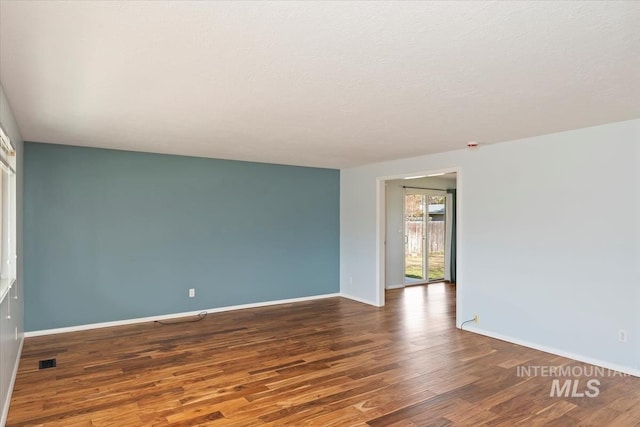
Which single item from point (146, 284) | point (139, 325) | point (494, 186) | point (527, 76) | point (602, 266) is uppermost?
point (527, 76)

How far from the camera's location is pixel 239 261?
236 inches

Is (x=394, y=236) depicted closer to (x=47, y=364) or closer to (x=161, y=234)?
(x=161, y=234)

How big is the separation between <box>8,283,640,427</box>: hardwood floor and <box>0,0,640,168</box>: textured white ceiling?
7.40 feet

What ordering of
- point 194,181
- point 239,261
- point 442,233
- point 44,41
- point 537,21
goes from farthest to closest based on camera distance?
point 442,233
point 239,261
point 194,181
point 44,41
point 537,21

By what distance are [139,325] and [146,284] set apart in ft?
1.74

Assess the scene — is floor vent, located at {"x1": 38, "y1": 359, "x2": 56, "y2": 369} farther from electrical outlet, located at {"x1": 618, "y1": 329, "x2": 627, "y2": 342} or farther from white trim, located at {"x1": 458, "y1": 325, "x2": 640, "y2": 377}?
electrical outlet, located at {"x1": 618, "y1": 329, "x2": 627, "y2": 342}

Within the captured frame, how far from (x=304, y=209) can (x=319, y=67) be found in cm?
446

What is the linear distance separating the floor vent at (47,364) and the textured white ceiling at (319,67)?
224 centimetres

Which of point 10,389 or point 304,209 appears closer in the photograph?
point 10,389

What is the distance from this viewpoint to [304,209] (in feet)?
21.9

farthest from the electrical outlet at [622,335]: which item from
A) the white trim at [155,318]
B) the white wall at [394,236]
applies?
the white wall at [394,236]

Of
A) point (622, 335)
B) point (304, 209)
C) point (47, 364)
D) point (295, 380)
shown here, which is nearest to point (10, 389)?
point (47, 364)

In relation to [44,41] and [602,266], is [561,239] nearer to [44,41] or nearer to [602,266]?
[602,266]

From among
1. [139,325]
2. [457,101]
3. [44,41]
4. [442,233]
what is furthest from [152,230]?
[442,233]
